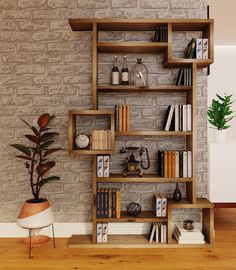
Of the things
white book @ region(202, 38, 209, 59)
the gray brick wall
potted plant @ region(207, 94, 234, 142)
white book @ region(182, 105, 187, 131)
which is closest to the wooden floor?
the gray brick wall

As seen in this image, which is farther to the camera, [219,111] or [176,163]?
[219,111]

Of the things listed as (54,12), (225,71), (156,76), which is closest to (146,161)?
(156,76)

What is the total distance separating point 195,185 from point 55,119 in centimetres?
143

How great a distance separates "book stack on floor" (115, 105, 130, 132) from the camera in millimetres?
2723

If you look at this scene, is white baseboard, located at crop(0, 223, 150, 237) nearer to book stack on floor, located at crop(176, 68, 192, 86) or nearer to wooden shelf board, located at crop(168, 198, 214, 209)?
wooden shelf board, located at crop(168, 198, 214, 209)

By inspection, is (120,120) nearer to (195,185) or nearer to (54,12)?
(195,185)

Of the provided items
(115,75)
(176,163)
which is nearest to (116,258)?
(176,163)

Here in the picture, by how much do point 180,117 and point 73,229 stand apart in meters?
1.46

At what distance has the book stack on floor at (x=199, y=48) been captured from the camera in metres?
2.73

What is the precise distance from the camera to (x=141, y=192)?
298 centimetres

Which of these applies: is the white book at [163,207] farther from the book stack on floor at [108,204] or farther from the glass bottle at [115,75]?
the glass bottle at [115,75]

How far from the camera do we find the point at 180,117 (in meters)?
2.73

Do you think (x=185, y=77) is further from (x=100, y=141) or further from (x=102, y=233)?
(x=102, y=233)

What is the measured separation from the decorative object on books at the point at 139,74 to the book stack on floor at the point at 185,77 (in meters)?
0.31
